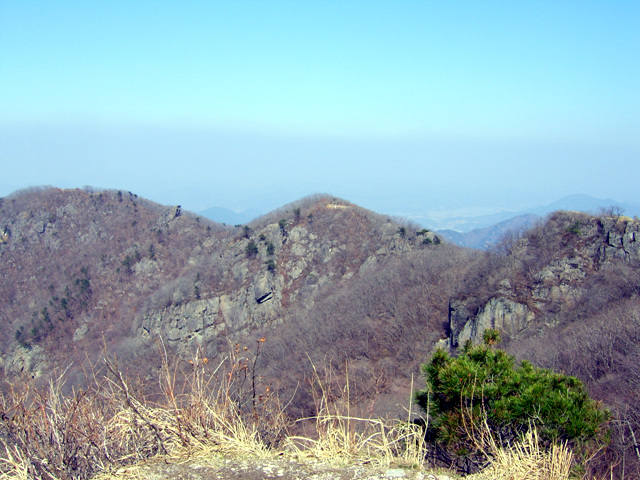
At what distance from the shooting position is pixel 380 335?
28.7 meters

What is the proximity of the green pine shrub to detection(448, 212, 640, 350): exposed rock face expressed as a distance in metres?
18.8

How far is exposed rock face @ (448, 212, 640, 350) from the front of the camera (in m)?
24.5

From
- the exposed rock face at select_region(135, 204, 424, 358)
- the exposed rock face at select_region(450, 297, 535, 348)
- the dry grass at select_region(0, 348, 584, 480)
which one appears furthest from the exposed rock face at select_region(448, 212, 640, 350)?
the dry grass at select_region(0, 348, 584, 480)

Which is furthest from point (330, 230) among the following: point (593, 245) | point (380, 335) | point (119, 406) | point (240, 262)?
point (119, 406)

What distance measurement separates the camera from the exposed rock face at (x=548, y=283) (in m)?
24.5

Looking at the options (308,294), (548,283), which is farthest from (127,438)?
(308,294)

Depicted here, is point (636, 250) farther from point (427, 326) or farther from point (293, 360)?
point (293, 360)

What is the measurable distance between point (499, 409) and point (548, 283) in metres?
23.0

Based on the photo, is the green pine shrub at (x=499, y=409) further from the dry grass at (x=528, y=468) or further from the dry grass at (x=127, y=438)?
the dry grass at (x=127, y=438)

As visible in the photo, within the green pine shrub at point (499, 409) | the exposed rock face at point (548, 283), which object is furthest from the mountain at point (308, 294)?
the green pine shrub at point (499, 409)

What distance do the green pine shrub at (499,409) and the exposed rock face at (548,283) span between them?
18750 mm

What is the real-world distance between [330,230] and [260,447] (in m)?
38.2

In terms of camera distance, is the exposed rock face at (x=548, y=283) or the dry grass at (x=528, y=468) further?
the exposed rock face at (x=548, y=283)

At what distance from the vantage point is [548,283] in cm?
2566
